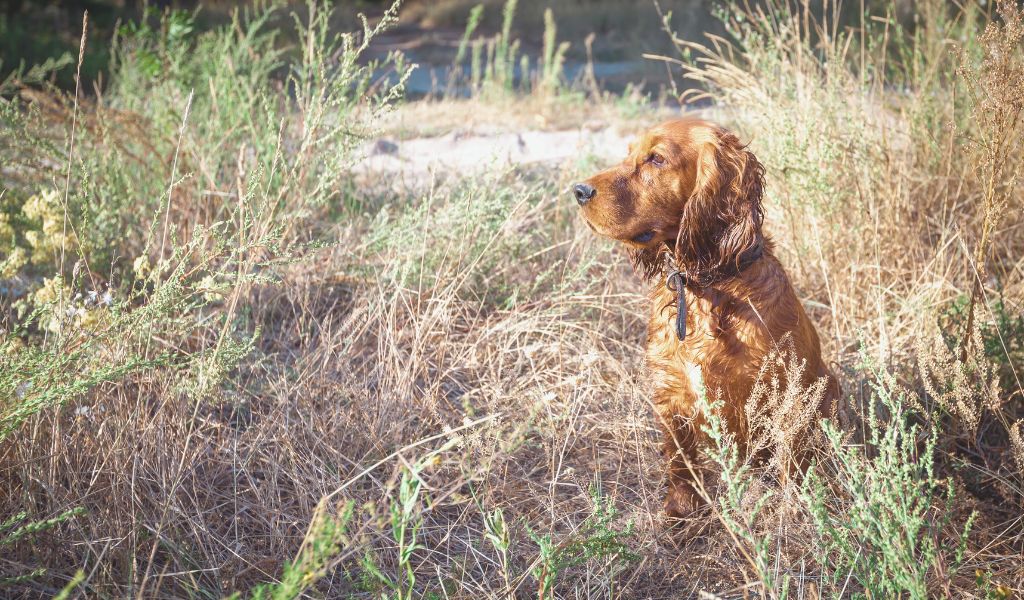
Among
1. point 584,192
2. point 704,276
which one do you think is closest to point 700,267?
point 704,276

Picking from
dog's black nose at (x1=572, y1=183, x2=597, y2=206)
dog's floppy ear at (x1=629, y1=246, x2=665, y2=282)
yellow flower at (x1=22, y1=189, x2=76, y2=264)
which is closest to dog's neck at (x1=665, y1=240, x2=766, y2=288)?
dog's floppy ear at (x1=629, y1=246, x2=665, y2=282)

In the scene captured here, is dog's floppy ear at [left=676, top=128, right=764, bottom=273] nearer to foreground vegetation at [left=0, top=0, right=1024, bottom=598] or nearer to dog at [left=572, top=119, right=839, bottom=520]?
dog at [left=572, top=119, right=839, bottom=520]

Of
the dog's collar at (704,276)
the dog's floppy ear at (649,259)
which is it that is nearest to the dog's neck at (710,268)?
the dog's collar at (704,276)

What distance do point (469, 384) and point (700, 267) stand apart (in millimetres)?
986

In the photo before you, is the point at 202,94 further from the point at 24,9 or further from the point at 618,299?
the point at 24,9

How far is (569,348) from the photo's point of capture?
121 inches

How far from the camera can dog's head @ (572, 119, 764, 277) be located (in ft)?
7.84

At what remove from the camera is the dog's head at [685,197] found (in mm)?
2391

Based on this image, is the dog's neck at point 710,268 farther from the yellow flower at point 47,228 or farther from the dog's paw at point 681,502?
the yellow flower at point 47,228

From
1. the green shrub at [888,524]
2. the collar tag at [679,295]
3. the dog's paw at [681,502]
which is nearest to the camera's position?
the green shrub at [888,524]

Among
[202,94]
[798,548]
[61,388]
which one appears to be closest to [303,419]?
[61,388]

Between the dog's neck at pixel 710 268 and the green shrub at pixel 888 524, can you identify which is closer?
the green shrub at pixel 888 524

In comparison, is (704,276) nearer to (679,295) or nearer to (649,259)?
(679,295)

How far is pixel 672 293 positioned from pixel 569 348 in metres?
0.65
